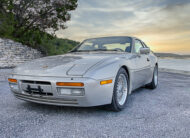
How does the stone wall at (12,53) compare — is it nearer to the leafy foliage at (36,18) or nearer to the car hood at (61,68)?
the leafy foliage at (36,18)

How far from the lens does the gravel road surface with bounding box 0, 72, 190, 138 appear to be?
6.37 feet

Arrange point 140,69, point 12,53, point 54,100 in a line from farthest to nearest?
point 12,53 → point 140,69 → point 54,100

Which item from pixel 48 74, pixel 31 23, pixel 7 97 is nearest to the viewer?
pixel 48 74

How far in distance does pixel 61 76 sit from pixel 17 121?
0.80 m

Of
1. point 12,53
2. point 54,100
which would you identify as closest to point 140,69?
point 54,100

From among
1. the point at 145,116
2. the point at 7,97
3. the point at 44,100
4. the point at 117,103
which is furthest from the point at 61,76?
the point at 7,97

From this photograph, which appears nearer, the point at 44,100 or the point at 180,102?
the point at 44,100

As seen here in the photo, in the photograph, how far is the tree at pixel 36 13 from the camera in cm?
1311

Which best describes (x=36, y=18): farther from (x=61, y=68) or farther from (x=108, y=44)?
(x=61, y=68)

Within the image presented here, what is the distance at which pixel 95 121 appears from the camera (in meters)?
2.30

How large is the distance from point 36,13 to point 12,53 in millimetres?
4363

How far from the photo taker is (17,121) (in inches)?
89.7

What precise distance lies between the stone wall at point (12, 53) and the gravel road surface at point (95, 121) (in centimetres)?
851

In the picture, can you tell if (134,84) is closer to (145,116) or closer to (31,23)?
(145,116)
